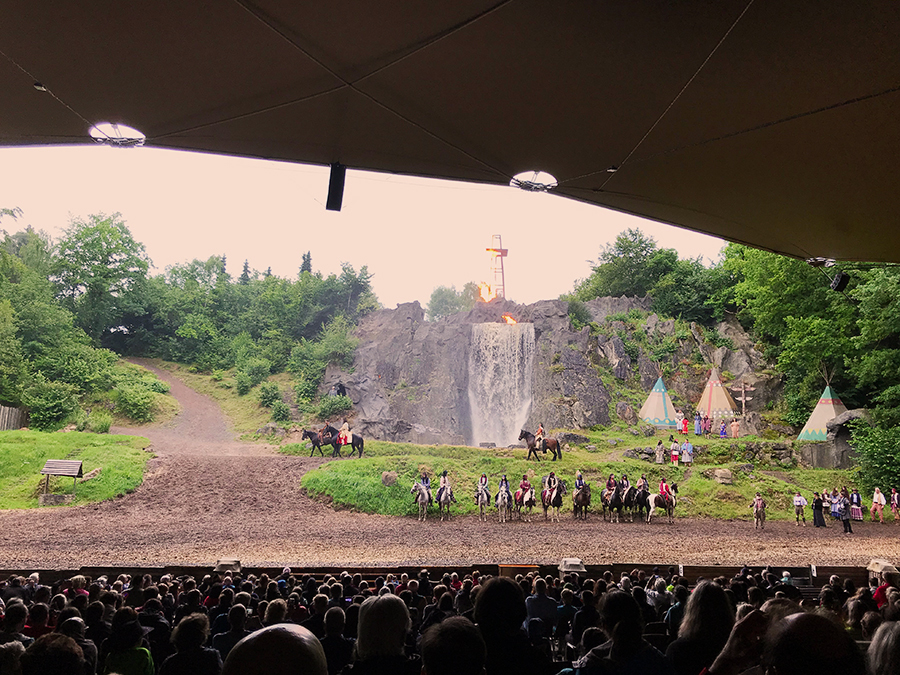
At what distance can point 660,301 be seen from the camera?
42625 mm

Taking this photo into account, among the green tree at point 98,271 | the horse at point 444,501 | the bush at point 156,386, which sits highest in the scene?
the green tree at point 98,271

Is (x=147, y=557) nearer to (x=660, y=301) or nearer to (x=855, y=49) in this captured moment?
(x=855, y=49)

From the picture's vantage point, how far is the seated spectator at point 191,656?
8.90 feet

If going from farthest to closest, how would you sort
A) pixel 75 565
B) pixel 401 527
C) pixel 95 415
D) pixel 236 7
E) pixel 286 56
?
pixel 95 415 < pixel 401 527 < pixel 75 565 < pixel 286 56 < pixel 236 7

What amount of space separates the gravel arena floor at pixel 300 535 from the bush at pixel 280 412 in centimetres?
953

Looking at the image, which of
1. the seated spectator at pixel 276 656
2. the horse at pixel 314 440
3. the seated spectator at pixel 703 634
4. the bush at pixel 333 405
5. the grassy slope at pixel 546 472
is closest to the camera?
the seated spectator at pixel 276 656

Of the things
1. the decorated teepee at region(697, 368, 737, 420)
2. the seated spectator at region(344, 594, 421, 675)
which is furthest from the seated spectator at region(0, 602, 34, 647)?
the decorated teepee at region(697, 368, 737, 420)

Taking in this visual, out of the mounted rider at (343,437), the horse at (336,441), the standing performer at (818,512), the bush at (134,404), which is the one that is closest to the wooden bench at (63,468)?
the horse at (336,441)

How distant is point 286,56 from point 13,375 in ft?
102

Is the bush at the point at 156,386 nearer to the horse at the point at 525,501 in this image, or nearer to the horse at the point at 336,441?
the horse at the point at 336,441

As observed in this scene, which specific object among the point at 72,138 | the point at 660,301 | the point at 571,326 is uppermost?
the point at 660,301

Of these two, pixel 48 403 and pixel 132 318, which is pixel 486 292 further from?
pixel 48 403

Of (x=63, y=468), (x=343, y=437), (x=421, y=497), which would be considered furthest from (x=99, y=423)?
(x=421, y=497)

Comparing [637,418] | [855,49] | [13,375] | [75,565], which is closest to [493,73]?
[855,49]
